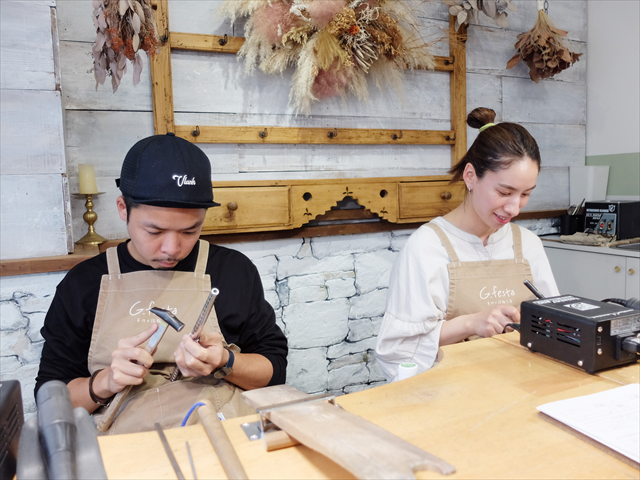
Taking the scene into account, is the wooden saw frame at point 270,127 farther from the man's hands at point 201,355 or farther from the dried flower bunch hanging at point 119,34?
the man's hands at point 201,355

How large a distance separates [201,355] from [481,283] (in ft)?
3.93

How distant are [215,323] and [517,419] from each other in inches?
38.7

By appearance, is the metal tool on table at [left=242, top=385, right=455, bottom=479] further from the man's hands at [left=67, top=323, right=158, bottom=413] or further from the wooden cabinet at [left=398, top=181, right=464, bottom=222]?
the wooden cabinet at [left=398, top=181, right=464, bottom=222]

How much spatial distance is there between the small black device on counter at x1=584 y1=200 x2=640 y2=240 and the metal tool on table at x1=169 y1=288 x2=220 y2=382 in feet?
9.52

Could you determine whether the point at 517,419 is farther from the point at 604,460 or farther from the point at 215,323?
the point at 215,323

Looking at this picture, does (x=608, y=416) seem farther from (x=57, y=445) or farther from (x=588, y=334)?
(x=57, y=445)

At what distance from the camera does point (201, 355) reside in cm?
126

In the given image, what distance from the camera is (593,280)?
3.11 meters

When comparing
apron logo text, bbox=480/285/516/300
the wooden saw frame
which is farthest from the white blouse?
the wooden saw frame

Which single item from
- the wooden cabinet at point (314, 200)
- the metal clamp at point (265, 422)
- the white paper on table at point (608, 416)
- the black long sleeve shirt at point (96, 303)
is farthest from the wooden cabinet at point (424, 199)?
the metal clamp at point (265, 422)

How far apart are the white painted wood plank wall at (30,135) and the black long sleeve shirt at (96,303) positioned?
53 cm

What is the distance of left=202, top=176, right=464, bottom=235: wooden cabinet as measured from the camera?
2.49m

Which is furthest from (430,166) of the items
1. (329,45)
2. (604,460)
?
(604,460)

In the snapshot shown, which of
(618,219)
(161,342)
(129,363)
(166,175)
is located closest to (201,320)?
(129,363)
